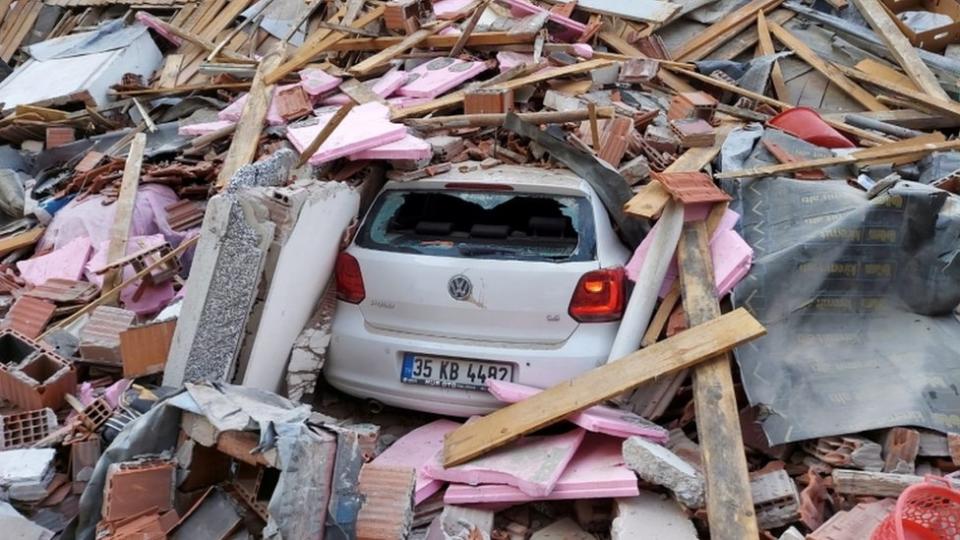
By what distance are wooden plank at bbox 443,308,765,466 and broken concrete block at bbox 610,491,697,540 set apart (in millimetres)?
541

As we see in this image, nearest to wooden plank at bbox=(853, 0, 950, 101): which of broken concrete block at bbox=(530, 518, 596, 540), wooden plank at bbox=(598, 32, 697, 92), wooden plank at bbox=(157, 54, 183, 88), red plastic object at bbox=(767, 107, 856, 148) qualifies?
red plastic object at bbox=(767, 107, 856, 148)

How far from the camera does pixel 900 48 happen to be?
8.19 m

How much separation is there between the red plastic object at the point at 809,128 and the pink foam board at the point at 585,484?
3.45 meters

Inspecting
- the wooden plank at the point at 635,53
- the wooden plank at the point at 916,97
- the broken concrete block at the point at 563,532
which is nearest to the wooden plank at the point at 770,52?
the wooden plank at the point at 916,97

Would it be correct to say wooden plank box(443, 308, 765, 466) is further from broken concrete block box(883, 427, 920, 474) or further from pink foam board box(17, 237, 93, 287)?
pink foam board box(17, 237, 93, 287)

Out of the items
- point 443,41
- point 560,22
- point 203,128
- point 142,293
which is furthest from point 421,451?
point 560,22

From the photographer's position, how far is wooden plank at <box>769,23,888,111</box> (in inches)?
316

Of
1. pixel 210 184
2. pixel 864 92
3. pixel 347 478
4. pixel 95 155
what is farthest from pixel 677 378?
pixel 95 155

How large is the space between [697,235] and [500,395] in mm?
1598

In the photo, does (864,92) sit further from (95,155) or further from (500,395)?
(95,155)

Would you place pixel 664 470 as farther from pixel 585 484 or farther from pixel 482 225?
pixel 482 225

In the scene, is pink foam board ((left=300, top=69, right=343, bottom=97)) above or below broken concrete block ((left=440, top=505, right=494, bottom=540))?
above

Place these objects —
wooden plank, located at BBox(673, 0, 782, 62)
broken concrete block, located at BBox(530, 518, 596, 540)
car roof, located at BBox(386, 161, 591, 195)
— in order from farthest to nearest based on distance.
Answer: wooden plank, located at BBox(673, 0, 782, 62), car roof, located at BBox(386, 161, 591, 195), broken concrete block, located at BBox(530, 518, 596, 540)

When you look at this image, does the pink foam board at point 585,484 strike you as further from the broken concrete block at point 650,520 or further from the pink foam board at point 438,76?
the pink foam board at point 438,76
